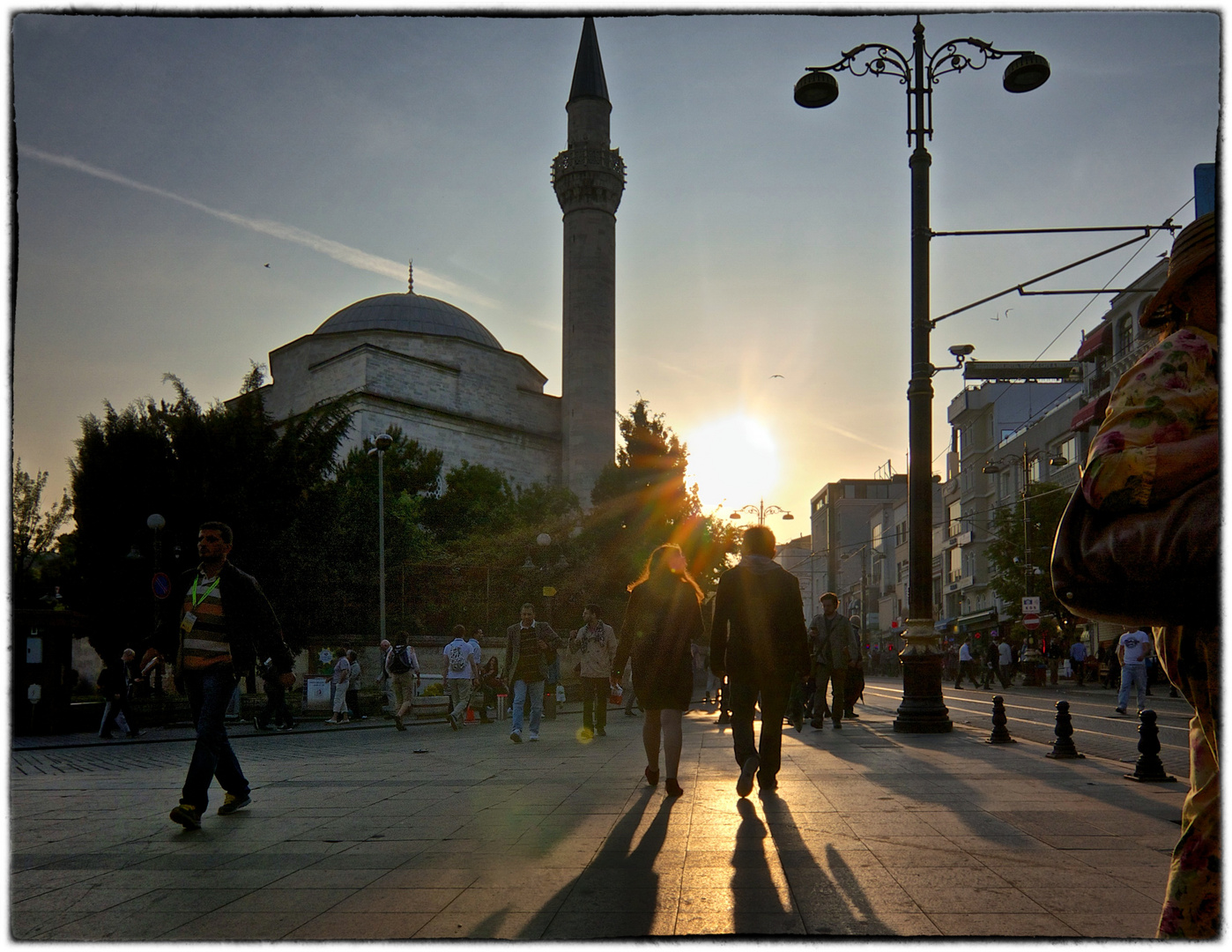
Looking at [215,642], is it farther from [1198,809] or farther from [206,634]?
[1198,809]

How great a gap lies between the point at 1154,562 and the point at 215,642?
5918 millimetres

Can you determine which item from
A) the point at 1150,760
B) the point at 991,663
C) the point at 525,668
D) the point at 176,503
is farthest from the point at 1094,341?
the point at 1150,760

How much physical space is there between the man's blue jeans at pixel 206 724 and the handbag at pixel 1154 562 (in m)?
5.53

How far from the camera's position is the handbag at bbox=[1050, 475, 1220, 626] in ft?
6.38

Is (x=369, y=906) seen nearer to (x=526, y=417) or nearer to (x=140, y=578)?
(x=140, y=578)

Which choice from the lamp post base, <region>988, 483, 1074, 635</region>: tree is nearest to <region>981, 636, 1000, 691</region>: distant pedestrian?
<region>988, 483, 1074, 635</region>: tree

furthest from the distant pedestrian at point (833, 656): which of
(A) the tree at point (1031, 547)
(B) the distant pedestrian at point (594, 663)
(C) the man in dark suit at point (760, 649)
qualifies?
(A) the tree at point (1031, 547)

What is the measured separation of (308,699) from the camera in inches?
927

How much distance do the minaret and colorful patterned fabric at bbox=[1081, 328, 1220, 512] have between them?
56.0 m

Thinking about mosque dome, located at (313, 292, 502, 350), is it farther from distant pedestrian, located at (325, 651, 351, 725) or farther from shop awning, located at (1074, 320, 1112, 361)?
distant pedestrian, located at (325, 651, 351, 725)

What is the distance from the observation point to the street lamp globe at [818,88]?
44.4 feet

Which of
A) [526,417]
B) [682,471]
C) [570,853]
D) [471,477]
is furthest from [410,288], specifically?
[570,853]

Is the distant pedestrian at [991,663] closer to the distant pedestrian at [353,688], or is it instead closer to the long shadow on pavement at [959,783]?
the distant pedestrian at [353,688]

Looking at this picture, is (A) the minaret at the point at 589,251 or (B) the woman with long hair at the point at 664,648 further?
(A) the minaret at the point at 589,251
